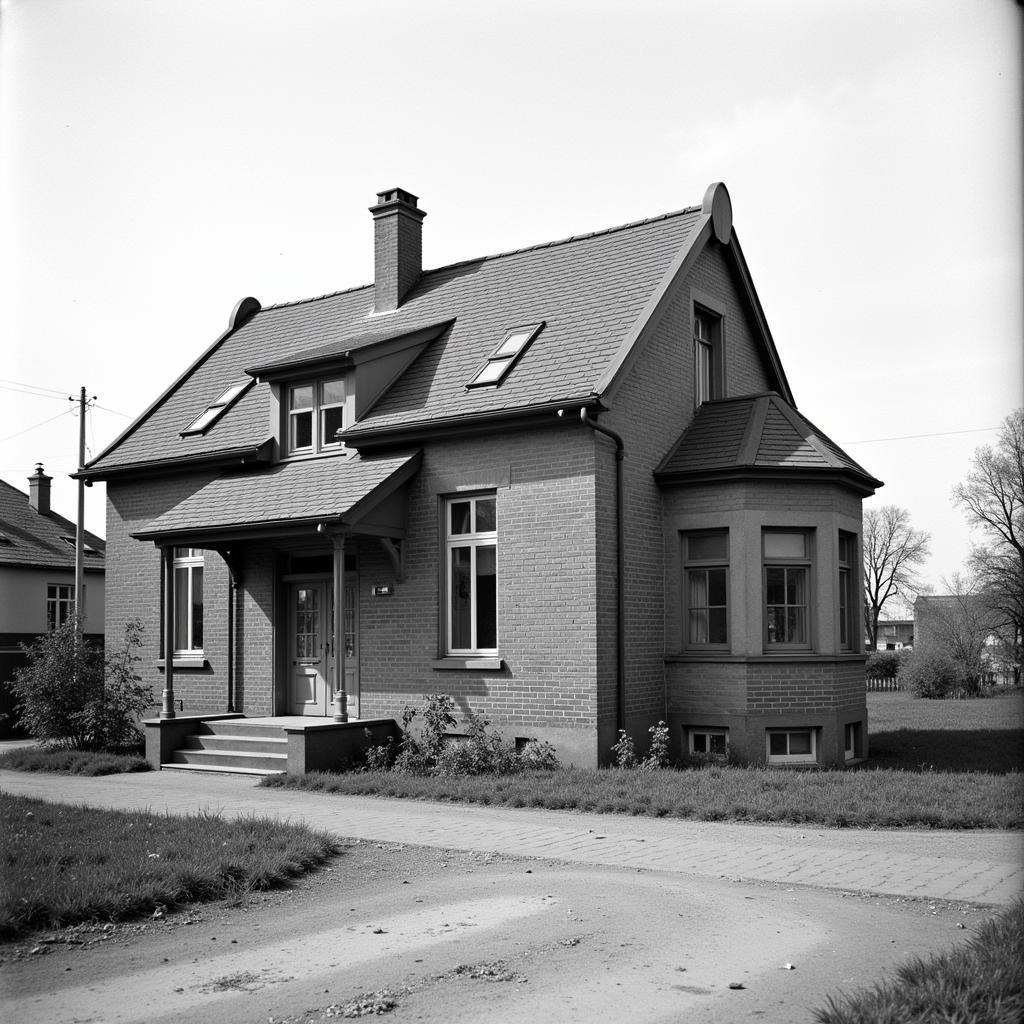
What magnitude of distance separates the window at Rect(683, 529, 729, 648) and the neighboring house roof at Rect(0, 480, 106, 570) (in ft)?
64.0

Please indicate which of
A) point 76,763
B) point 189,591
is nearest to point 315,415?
point 189,591

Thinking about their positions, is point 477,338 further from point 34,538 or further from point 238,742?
point 34,538

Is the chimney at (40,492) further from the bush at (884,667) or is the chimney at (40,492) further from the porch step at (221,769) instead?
the bush at (884,667)

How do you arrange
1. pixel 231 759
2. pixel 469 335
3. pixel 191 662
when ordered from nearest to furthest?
pixel 231 759
pixel 469 335
pixel 191 662

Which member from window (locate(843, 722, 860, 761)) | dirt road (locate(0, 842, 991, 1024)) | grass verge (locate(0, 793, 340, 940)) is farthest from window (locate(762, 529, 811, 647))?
grass verge (locate(0, 793, 340, 940))

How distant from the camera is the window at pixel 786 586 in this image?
1602cm

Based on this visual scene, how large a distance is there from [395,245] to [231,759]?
985 cm

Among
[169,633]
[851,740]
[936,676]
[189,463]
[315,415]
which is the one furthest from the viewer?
[936,676]

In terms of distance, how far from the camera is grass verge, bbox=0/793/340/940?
738cm

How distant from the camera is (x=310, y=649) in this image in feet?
60.0

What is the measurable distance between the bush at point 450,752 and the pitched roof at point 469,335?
167 inches

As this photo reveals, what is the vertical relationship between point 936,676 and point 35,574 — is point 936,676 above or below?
below

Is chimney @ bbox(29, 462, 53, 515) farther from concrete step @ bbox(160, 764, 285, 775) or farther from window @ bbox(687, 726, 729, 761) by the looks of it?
window @ bbox(687, 726, 729, 761)

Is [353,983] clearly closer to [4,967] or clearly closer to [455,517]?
[4,967]
